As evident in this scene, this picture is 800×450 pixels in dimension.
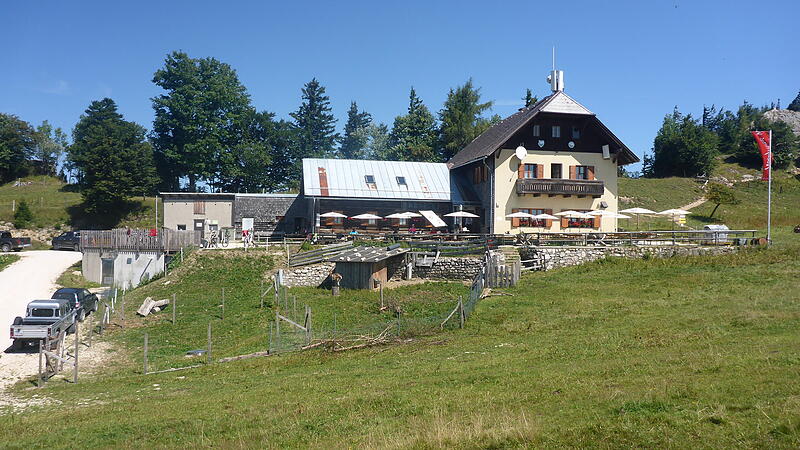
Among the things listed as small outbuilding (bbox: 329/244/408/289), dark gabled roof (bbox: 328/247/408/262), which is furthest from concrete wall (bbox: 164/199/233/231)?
small outbuilding (bbox: 329/244/408/289)

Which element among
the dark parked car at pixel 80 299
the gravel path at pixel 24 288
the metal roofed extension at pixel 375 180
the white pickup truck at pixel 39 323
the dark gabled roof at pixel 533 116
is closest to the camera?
the gravel path at pixel 24 288

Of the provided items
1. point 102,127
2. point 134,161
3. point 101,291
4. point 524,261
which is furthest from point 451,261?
point 102,127

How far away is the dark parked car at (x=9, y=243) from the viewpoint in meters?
51.4

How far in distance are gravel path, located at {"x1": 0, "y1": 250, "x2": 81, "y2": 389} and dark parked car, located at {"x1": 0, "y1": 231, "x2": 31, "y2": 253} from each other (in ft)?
6.78

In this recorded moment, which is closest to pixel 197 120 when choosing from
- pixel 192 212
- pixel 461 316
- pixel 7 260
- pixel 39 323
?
pixel 192 212

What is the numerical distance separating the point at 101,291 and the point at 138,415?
28.8 meters

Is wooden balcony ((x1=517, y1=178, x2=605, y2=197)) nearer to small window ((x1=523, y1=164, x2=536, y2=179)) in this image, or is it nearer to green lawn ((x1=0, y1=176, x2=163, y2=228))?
small window ((x1=523, y1=164, x2=536, y2=179))

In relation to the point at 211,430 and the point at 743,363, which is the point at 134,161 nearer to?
the point at 211,430

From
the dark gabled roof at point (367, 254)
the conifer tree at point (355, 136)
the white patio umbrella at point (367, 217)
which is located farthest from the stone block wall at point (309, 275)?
the conifer tree at point (355, 136)

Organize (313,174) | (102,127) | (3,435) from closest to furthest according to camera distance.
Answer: (3,435), (313,174), (102,127)

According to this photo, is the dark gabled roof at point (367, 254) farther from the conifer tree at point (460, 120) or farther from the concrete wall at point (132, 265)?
the conifer tree at point (460, 120)

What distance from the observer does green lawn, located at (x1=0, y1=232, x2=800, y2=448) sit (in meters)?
9.34

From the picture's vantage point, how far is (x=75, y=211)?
62781mm

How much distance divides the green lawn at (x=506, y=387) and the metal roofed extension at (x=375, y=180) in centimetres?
2180
